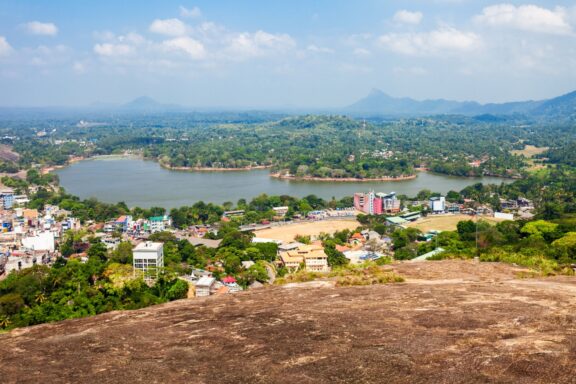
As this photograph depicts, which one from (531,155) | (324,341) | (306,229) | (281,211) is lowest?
(306,229)

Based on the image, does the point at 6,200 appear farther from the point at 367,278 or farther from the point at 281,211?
the point at 367,278

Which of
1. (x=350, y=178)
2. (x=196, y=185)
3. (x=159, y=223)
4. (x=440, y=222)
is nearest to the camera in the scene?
(x=159, y=223)

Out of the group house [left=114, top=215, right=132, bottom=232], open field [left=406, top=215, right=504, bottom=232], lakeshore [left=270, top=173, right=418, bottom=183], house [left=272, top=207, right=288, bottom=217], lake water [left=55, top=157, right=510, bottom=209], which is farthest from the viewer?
lakeshore [left=270, top=173, right=418, bottom=183]

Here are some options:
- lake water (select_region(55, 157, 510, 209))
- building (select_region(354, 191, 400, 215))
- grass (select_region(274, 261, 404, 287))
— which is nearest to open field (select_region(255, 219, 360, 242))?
building (select_region(354, 191, 400, 215))

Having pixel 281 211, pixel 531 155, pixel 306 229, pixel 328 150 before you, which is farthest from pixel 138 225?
pixel 531 155

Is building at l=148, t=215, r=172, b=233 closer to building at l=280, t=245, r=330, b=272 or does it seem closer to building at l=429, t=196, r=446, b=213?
building at l=280, t=245, r=330, b=272

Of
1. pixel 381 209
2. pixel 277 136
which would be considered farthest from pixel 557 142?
pixel 381 209
